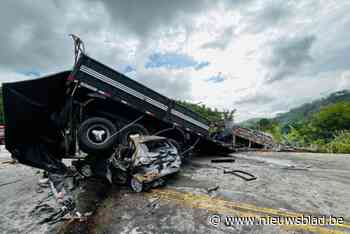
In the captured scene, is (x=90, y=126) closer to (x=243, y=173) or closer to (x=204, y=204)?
(x=204, y=204)

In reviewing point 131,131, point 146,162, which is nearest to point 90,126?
point 131,131

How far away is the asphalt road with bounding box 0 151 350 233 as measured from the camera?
2477 millimetres

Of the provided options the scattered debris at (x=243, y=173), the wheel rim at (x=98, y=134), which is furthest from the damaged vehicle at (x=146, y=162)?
the scattered debris at (x=243, y=173)

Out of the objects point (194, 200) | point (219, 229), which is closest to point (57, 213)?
point (194, 200)

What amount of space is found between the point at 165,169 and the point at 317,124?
107ft

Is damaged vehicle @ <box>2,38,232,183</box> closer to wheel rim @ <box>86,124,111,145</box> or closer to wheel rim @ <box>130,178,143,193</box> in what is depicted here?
wheel rim @ <box>86,124,111,145</box>

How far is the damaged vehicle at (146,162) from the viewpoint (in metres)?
3.71

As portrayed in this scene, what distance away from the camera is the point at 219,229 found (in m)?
2.38

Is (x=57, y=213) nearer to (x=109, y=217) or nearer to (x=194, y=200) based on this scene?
(x=109, y=217)

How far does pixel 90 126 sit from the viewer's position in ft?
15.1

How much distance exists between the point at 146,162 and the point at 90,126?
199 centimetres

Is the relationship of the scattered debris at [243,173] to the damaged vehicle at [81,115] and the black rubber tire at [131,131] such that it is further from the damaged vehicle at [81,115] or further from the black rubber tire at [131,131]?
the black rubber tire at [131,131]

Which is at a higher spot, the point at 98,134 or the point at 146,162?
the point at 98,134

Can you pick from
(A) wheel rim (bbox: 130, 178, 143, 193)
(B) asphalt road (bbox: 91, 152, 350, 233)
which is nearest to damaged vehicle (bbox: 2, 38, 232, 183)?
(A) wheel rim (bbox: 130, 178, 143, 193)
